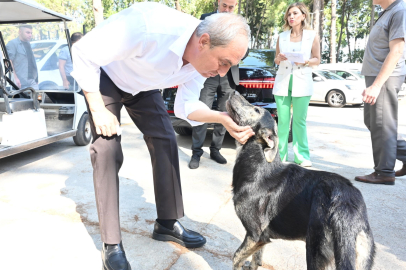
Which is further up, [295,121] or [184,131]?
[295,121]

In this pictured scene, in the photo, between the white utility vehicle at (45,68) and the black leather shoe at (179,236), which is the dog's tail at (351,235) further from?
the white utility vehicle at (45,68)

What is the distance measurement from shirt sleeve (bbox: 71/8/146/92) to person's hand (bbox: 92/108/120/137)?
0.64 feet

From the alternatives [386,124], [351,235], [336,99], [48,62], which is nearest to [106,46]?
[351,235]

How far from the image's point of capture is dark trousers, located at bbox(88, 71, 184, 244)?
2.18 metres

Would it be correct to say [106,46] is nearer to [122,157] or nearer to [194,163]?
[122,157]

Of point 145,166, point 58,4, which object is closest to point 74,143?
point 145,166

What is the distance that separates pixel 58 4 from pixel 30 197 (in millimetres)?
37653

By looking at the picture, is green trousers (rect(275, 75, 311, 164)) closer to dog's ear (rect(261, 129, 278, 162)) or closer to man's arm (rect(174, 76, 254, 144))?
man's arm (rect(174, 76, 254, 144))

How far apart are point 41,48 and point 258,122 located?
16.0 feet

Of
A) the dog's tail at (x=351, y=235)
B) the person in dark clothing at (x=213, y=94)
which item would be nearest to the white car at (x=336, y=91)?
the person in dark clothing at (x=213, y=94)

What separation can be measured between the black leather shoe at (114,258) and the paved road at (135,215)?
5.4 inches

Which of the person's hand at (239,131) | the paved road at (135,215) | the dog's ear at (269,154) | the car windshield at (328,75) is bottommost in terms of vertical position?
the paved road at (135,215)

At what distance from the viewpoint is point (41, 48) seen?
5.53 m

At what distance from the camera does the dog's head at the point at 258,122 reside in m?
2.10
